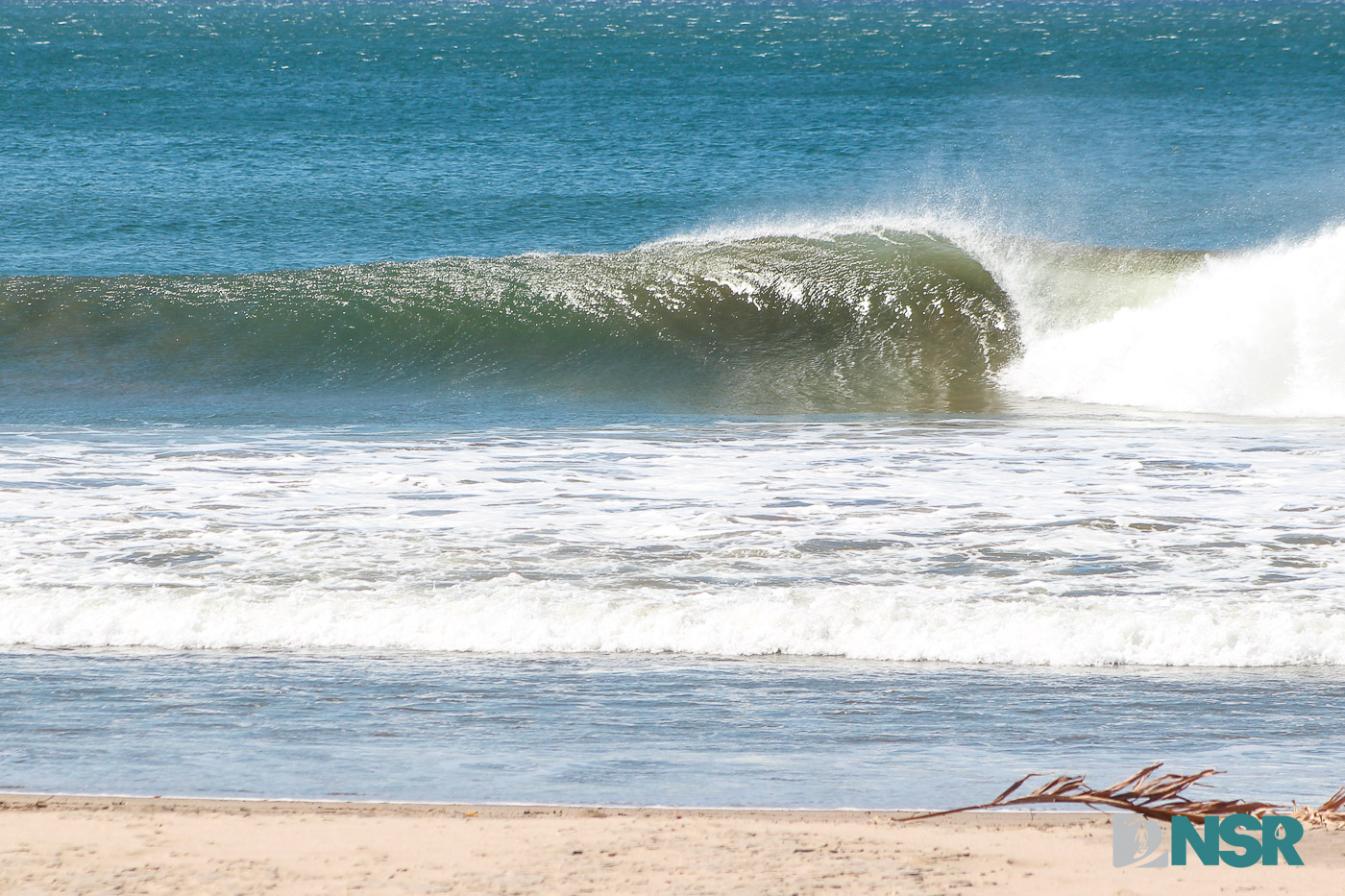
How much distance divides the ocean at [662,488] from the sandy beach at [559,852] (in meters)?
0.13

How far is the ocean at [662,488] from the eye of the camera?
296 cm

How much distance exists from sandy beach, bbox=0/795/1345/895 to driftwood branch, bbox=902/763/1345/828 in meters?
0.04

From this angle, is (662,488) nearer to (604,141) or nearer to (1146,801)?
(1146,801)

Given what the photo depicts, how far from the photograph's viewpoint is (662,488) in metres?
5.80

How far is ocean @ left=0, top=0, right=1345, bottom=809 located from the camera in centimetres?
296

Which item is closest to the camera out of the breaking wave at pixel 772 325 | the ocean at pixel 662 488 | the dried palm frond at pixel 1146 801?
the dried palm frond at pixel 1146 801

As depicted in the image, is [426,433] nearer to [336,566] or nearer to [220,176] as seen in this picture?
[336,566]

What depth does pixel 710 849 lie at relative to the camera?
231 cm

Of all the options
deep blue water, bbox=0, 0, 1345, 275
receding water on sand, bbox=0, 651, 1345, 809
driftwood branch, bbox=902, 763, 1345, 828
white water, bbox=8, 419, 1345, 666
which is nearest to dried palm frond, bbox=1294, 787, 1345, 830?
driftwood branch, bbox=902, 763, 1345, 828

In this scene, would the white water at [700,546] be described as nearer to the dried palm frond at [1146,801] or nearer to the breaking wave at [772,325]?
the dried palm frond at [1146,801]

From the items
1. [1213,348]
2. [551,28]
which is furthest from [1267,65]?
[1213,348]

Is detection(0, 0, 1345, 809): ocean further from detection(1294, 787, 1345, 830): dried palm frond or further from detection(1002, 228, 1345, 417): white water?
detection(1294, 787, 1345, 830): dried palm frond

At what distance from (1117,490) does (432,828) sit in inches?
162

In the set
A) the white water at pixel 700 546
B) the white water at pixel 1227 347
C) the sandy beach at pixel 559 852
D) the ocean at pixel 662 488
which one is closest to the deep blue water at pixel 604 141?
the ocean at pixel 662 488
